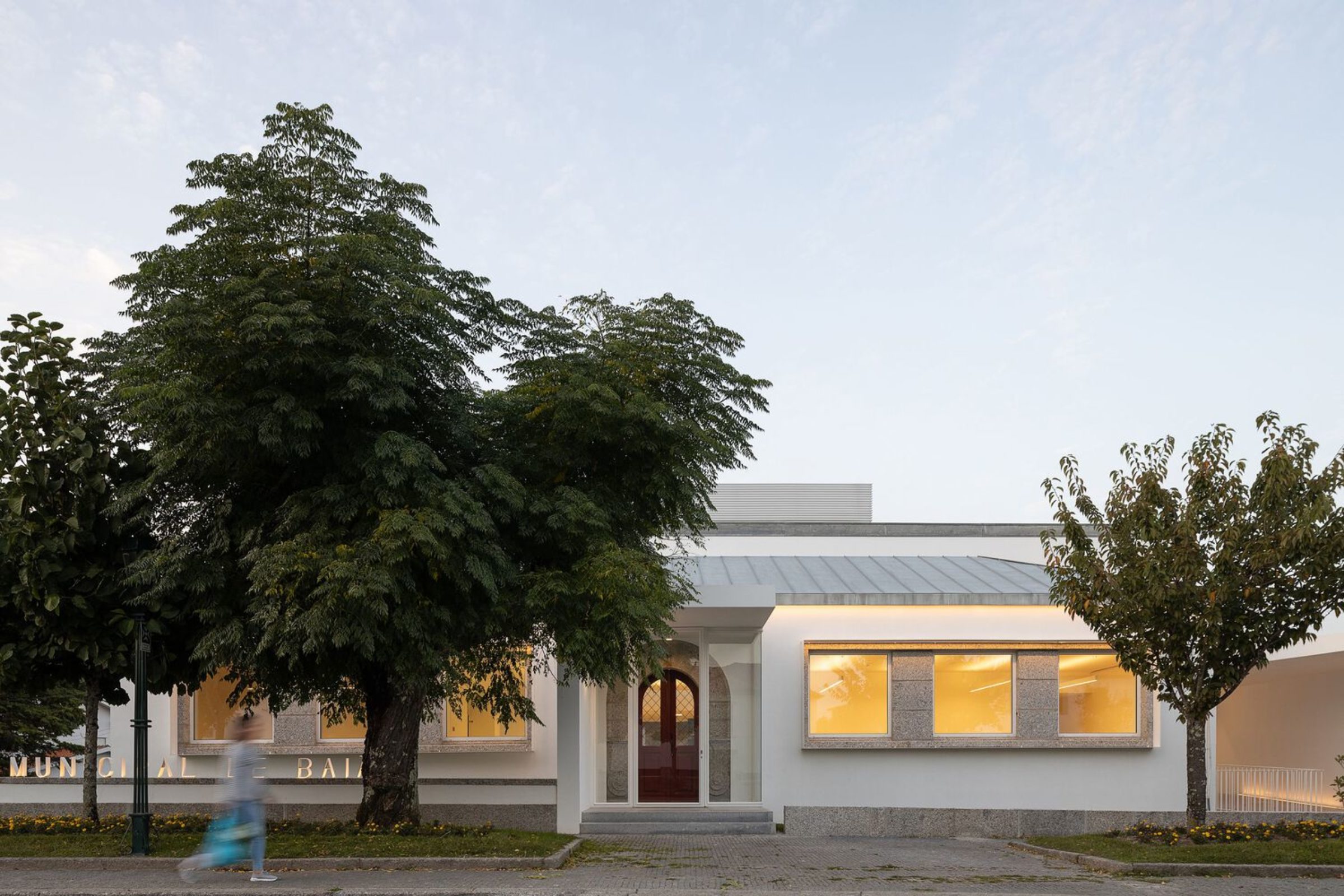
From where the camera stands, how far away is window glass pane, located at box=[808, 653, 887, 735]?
60.6ft

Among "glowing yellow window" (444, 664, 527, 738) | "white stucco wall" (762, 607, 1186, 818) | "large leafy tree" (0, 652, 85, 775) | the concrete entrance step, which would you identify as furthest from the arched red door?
"large leafy tree" (0, 652, 85, 775)

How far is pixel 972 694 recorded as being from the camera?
18.5m

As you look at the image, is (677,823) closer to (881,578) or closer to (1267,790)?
(881,578)

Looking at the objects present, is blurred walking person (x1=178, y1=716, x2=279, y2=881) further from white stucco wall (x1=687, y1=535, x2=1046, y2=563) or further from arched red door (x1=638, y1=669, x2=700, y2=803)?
white stucco wall (x1=687, y1=535, x2=1046, y2=563)

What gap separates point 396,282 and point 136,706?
18.7 feet

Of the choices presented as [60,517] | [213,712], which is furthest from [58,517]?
[213,712]

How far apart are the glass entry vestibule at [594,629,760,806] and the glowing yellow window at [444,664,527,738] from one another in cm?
192

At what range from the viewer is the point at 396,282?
12.3m

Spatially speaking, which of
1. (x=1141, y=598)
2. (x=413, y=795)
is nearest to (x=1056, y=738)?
(x=1141, y=598)

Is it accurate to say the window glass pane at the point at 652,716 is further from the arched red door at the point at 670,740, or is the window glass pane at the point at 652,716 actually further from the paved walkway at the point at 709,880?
the paved walkway at the point at 709,880

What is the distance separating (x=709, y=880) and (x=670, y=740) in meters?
6.65

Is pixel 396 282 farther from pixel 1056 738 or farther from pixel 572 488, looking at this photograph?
pixel 1056 738

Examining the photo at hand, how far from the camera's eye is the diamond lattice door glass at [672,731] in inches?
738

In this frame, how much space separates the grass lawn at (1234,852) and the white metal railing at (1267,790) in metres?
5.23
